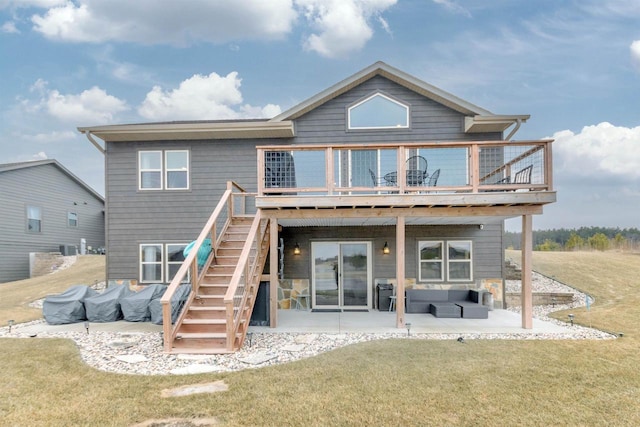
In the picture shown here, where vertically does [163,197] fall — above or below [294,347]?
above

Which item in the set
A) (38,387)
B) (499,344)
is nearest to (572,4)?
(499,344)

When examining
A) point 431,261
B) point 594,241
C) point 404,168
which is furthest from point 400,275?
point 594,241

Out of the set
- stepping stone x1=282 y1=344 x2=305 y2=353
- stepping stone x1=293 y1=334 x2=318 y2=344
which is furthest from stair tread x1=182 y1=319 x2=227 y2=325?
stepping stone x1=293 y1=334 x2=318 y2=344

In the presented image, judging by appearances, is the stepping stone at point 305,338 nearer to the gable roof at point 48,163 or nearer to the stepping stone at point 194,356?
the stepping stone at point 194,356

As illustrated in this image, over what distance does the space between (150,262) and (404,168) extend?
305 inches

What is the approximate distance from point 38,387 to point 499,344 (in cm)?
692

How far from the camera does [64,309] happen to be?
8086 mm

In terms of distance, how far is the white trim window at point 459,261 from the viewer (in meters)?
9.80

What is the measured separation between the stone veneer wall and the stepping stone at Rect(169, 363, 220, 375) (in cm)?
1574

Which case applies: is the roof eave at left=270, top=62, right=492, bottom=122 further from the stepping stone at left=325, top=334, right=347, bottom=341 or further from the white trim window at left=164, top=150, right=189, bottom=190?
the stepping stone at left=325, top=334, right=347, bottom=341

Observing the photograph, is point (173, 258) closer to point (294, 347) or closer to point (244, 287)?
point (244, 287)

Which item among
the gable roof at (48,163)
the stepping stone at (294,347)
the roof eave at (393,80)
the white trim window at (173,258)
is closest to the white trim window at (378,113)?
the roof eave at (393,80)

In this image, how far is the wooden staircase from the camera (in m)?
5.80

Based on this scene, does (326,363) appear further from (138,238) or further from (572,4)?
(572,4)
